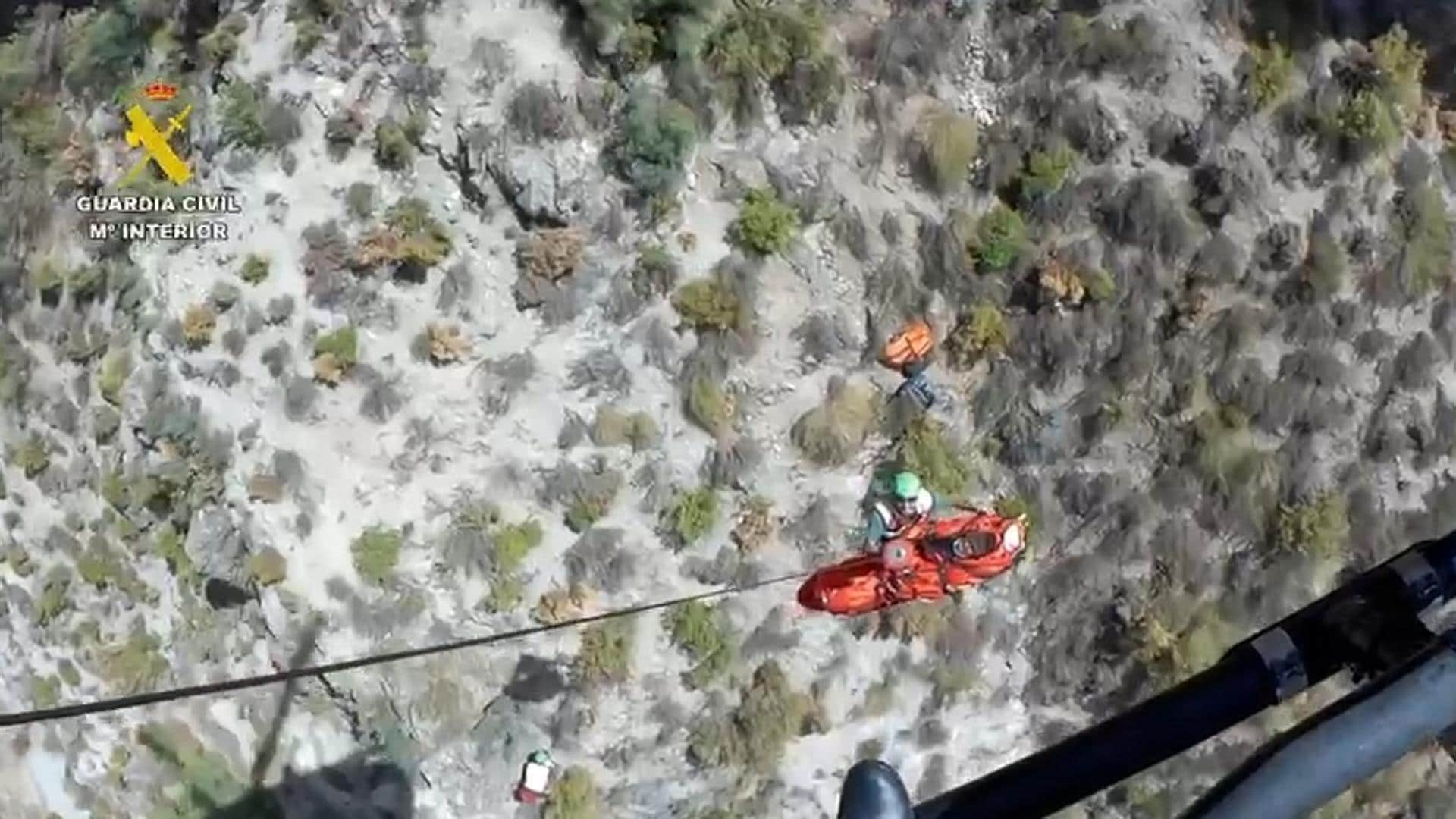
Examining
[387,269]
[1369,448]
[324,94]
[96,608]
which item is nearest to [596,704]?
[387,269]

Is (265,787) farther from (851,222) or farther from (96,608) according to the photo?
(851,222)

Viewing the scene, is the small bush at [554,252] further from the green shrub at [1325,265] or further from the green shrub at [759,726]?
the green shrub at [1325,265]

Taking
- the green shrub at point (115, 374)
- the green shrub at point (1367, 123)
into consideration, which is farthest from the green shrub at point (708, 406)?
the green shrub at point (1367, 123)

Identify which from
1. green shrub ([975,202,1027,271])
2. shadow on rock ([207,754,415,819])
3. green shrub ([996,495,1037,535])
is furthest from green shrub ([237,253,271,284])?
green shrub ([996,495,1037,535])

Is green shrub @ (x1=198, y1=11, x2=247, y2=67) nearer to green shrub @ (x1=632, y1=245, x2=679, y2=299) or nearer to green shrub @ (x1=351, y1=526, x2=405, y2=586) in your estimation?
green shrub @ (x1=632, y1=245, x2=679, y2=299)

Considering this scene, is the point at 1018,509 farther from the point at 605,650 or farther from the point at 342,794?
the point at 342,794

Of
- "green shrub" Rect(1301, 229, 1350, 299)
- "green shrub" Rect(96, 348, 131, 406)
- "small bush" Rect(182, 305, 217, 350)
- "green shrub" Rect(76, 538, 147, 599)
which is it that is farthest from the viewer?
"green shrub" Rect(76, 538, 147, 599)
